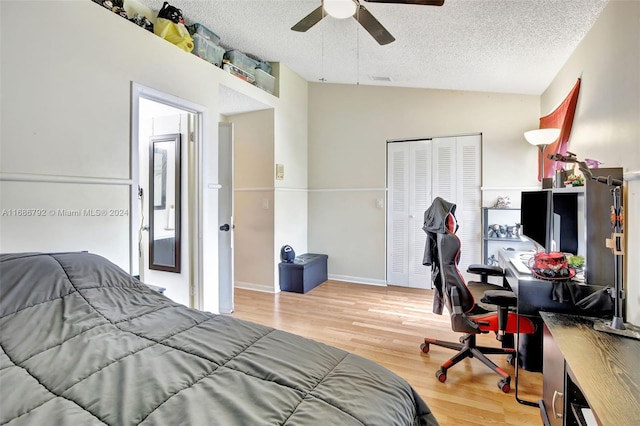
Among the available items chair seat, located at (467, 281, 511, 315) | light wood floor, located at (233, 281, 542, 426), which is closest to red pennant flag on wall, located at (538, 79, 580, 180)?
chair seat, located at (467, 281, 511, 315)

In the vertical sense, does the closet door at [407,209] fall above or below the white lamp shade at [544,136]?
below

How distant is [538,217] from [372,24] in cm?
187

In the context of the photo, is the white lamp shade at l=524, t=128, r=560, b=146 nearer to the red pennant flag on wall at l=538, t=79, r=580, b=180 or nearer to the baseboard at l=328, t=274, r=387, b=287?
the red pennant flag on wall at l=538, t=79, r=580, b=180

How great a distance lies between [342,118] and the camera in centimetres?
464

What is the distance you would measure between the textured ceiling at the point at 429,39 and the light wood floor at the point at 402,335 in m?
2.54

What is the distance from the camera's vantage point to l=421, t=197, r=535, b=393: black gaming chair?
1950mm

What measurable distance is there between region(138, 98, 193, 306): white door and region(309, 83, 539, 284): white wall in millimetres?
2159

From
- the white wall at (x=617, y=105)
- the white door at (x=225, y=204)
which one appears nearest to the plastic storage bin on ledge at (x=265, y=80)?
the white door at (x=225, y=204)

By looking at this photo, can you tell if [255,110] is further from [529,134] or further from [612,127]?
[612,127]

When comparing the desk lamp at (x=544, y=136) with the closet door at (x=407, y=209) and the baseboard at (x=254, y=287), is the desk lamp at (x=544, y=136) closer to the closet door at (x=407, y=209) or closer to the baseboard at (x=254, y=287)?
the closet door at (x=407, y=209)

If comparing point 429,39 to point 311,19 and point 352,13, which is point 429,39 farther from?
point 311,19

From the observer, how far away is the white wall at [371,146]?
3795 millimetres

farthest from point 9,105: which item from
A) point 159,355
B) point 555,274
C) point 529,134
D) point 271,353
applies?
point 529,134

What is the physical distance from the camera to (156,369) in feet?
3.29
